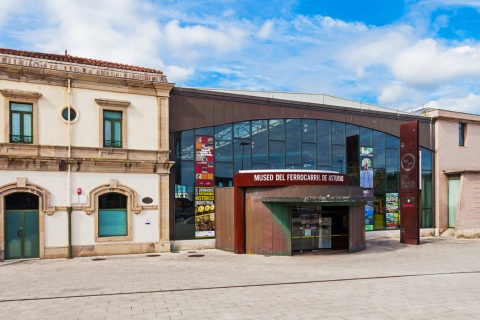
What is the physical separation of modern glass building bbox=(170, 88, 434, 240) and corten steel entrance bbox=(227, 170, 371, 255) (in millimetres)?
2983

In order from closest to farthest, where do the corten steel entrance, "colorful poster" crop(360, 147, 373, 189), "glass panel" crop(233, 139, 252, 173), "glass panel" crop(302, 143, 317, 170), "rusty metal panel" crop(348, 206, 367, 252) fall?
1. the corten steel entrance
2. "rusty metal panel" crop(348, 206, 367, 252)
3. "glass panel" crop(233, 139, 252, 173)
4. "glass panel" crop(302, 143, 317, 170)
5. "colorful poster" crop(360, 147, 373, 189)

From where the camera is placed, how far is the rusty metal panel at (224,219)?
20.5 m

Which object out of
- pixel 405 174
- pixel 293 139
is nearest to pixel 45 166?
pixel 293 139

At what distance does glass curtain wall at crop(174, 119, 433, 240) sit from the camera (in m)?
21.5

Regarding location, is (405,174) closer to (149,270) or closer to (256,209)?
(256,209)

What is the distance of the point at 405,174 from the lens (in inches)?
984

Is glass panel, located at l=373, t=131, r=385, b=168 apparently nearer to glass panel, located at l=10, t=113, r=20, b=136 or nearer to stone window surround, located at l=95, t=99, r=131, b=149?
stone window surround, located at l=95, t=99, r=131, b=149

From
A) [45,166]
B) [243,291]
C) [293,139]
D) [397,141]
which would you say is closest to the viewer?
[243,291]

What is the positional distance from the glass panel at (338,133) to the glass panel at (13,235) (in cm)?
1858

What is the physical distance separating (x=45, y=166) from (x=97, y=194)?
2681 millimetres

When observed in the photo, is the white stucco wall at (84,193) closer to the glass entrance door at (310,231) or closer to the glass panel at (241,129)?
the glass panel at (241,129)

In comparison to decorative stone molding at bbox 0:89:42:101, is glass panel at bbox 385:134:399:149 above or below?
below

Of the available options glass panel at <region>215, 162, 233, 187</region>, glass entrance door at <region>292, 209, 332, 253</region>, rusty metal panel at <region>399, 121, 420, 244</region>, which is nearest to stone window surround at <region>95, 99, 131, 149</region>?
glass panel at <region>215, 162, 233, 187</region>

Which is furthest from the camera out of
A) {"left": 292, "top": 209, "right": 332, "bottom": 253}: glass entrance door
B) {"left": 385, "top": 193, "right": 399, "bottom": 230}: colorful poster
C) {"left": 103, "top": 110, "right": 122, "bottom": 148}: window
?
{"left": 385, "top": 193, "right": 399, "bottom": 230}: colorful poster
